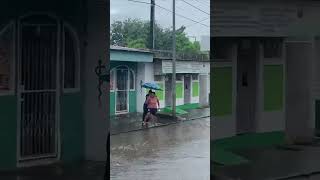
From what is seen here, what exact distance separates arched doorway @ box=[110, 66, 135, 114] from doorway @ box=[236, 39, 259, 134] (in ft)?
2.50

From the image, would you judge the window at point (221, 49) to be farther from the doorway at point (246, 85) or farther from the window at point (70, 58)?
the window at point (70, 58)

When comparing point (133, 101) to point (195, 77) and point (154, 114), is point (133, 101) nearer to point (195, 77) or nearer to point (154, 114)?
point (154, 114)

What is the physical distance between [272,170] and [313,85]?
0.63 metres

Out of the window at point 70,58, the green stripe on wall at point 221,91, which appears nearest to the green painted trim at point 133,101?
the window at point 70,58

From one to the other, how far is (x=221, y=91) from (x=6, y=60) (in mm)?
1235

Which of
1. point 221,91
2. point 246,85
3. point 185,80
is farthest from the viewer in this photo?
point 246,85

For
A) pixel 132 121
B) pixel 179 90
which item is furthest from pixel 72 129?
pixel 179 90

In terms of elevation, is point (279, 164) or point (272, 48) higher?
point (272, 48)

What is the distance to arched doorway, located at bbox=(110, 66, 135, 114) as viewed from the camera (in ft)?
8.27

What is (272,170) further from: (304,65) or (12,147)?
(12,147)

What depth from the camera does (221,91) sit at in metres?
2.95

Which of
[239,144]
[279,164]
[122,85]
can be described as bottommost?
[279,164]

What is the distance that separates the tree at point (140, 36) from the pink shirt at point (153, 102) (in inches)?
10.5

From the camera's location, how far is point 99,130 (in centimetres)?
267
